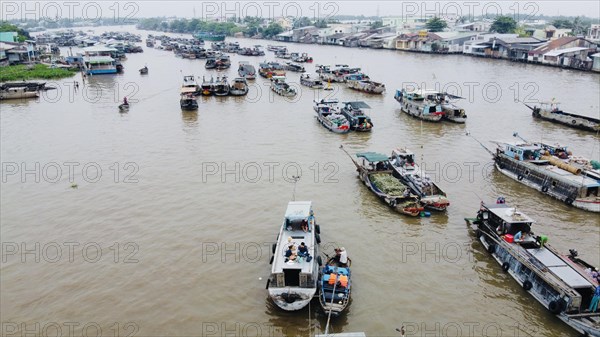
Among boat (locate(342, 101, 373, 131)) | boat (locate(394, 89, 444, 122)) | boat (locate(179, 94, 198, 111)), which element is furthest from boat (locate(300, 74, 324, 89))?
boat (locate(342, 101, 373, 131))

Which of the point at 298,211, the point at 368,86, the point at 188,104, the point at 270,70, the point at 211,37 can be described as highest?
the point at 211,37

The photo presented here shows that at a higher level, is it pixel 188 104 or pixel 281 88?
pixel 281 88

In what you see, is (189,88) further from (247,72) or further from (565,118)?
(565,118)

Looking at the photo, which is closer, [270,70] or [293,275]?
[293,275]

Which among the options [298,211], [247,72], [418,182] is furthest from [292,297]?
[247,72]

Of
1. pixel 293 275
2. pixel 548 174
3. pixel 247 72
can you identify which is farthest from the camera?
pixel 247 72

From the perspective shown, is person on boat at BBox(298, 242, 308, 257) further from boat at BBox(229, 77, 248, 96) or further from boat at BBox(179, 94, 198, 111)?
boat at BBox(229, 77, 248, 96)

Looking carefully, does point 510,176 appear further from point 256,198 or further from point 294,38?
point 294,38
